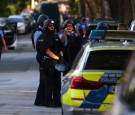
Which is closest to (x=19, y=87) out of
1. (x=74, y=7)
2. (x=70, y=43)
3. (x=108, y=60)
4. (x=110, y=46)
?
(x=70, y=43)

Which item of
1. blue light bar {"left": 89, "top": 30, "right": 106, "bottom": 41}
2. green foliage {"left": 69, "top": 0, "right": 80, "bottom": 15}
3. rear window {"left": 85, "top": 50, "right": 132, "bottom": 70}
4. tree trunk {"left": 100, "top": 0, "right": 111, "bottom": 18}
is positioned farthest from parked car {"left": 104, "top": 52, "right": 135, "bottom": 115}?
green foliage {"left": 69, "top": 0, "right": 80, "bottom": 15}

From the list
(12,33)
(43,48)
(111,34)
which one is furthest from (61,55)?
(12,33)

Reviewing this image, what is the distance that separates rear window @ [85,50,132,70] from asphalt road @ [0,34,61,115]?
3.31 meters

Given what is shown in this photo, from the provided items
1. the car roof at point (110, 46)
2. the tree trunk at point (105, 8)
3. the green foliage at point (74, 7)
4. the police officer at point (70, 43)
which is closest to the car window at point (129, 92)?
the car roof at point (110, 46)

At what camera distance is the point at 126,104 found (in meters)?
5.50

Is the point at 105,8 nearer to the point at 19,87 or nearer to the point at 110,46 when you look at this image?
the point at 19,87

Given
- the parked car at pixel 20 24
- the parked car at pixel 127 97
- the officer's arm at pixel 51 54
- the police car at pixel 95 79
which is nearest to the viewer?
the parked car at pixel 127 97

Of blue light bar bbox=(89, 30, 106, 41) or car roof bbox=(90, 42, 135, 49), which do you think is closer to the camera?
car roof bbox=(90, 42, 135, 49)

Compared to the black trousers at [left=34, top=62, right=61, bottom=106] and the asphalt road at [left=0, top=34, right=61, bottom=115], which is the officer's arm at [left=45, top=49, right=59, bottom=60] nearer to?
the black trousers at [left=34, top=62, right=61, bottom=106]

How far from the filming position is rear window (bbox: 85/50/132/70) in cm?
942

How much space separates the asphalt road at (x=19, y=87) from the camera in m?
13.0

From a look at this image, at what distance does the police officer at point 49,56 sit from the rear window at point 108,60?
3469 millimetres

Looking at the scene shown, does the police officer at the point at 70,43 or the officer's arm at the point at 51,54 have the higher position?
the officer's arm at the point at 51,54

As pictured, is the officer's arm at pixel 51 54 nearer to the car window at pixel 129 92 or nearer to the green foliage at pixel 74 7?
the car window at pixel 129 92
